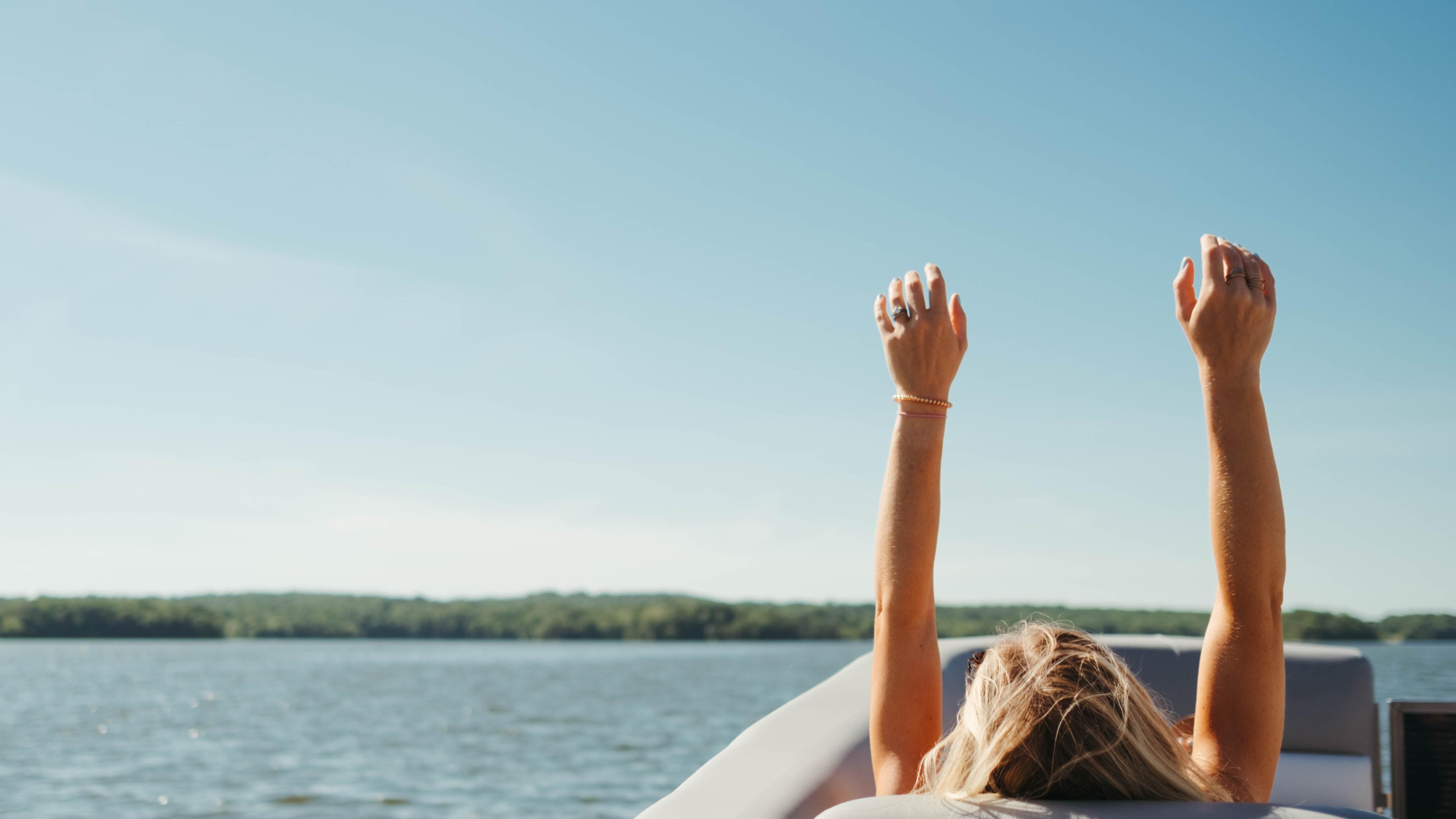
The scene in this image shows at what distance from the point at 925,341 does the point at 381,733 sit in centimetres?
2490

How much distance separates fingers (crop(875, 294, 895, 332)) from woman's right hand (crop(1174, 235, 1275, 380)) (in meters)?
0.43

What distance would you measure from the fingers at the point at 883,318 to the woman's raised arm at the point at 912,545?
12 mm

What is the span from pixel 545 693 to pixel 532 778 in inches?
814

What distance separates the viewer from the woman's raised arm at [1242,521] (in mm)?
1349

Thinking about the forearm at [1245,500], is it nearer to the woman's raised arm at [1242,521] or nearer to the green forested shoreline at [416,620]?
the woman's raised arm at [1242,521]

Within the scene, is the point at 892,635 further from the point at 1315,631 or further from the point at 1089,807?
the point at 1315,631

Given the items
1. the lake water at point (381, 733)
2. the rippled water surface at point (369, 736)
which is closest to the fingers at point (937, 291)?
the lake water at point (381, 733)

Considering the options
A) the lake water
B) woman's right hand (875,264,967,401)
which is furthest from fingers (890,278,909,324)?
the lake water

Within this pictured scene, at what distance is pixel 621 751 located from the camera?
18.9 m

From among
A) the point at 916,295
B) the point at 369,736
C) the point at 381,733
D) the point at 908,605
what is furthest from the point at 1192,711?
the point at 381,733

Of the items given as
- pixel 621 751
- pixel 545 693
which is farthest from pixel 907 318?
pixel 545 693

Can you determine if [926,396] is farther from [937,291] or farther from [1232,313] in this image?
[1232,313]

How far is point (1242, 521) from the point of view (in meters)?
1.35

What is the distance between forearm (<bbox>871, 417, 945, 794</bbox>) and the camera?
4.78 ft
